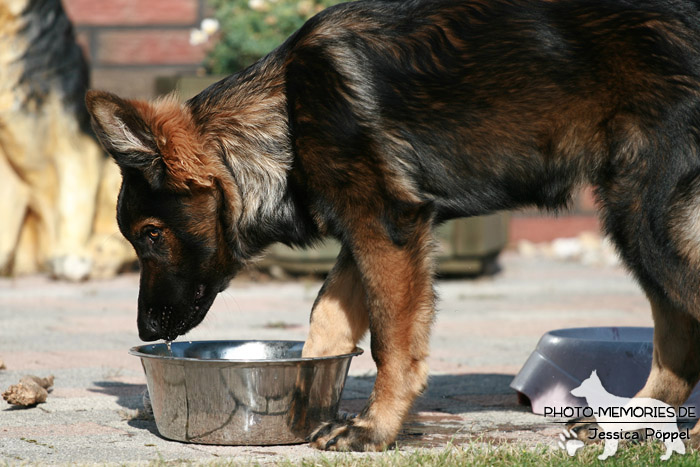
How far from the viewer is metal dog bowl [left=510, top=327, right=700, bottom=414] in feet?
12.5

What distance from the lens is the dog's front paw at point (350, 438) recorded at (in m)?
3.20

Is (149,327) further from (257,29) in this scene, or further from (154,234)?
(257,29)

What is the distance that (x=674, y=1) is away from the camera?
3225 mm

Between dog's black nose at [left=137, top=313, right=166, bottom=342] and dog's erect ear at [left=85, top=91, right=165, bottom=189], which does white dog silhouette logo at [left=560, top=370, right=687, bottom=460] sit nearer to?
dog's black nose at [left=137, top=313, right=166, bottom=342]

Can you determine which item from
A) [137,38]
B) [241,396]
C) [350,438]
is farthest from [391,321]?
[137,38]

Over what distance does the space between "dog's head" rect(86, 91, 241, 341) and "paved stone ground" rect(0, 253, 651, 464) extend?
1.59ft

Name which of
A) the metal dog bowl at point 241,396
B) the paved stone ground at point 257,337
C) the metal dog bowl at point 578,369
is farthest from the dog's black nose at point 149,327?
the metal dog bowl at point 578,369

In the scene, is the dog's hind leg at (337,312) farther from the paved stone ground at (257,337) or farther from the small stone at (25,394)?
the small stone at (25,394)

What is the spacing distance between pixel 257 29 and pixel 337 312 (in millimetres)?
5575

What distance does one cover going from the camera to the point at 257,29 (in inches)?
344

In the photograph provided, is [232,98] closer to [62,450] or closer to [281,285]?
[62,450]

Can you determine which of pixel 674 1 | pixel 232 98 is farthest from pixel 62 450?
pixel 674 1

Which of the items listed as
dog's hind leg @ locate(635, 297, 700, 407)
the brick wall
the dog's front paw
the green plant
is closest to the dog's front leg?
the dog's front paw

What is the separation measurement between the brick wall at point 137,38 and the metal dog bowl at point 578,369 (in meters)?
7.22
